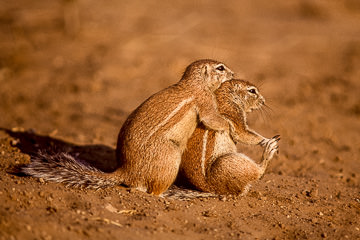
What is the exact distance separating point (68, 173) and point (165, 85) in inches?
239

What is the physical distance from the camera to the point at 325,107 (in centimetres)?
991

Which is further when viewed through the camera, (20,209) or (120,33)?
(120,33)

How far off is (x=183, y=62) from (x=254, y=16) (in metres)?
6.00

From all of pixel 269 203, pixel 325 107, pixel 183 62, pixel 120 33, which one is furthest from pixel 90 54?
pixel 269 203

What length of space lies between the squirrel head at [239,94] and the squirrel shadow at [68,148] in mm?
1885

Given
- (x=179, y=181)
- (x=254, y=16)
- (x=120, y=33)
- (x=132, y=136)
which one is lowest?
(x=179, y=181)

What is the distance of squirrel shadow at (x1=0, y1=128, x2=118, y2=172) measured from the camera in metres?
6.16

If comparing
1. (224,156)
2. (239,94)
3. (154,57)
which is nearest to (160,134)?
(224,156)

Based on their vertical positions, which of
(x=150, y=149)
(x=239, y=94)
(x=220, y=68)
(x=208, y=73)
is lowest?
(x=150, y=149)

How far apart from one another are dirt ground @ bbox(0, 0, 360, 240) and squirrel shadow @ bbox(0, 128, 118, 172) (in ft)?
0.12

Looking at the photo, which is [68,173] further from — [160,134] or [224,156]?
[224,156]

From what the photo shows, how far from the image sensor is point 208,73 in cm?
539

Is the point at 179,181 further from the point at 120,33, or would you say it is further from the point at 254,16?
the point at 254,16

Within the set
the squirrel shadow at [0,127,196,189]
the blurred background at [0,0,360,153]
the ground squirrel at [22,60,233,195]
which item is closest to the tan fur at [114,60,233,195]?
the ground squirrel at [22,60,233,195]
